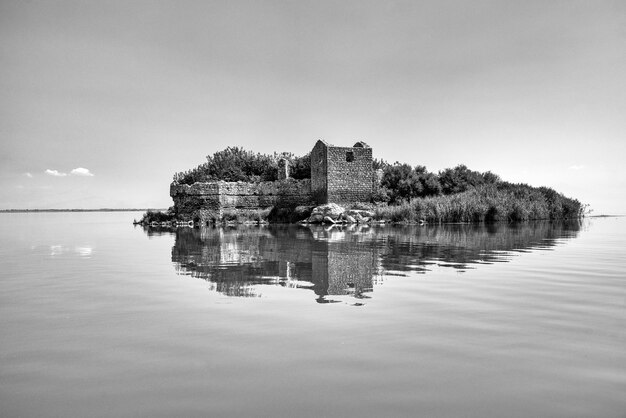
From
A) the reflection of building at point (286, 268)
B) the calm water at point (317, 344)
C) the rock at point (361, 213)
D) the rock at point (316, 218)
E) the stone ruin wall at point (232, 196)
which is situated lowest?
the calm water at point (317, 344)

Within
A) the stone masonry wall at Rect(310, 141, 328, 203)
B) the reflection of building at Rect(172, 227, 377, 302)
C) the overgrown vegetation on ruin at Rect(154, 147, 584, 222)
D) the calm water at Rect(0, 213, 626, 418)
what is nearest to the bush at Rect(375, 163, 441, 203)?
the overgrown vegetation on ruin at Rect(154, 147, 584, 222)

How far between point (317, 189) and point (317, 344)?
861 inches

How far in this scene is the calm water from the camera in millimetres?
2010

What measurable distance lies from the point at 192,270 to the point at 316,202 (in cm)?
1881

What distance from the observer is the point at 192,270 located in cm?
613

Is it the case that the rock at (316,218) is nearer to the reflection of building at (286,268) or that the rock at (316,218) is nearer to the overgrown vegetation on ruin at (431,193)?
the overgrown vegetation on ruin at (431,193)

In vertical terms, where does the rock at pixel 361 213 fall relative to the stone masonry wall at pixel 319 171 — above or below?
below

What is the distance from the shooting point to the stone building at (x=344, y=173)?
23031mm

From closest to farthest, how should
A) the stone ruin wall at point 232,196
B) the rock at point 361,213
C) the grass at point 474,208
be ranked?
the grass at point 474,208, the rock at point 361,213, the stone ruin wall at point 232,196

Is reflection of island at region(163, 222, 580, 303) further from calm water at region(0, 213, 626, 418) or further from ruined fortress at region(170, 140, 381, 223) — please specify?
ruined fortress at region(170, 140, 381, 223)

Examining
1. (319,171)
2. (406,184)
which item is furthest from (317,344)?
(406,184)

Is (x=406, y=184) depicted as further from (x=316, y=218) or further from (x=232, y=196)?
(x=232, y=196)

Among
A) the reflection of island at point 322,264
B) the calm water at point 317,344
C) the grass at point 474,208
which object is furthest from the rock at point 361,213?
the calm water at point 317,344

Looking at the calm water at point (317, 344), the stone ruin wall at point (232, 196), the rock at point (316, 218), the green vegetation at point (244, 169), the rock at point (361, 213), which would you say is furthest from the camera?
the green vegetation at point (244, 169)
